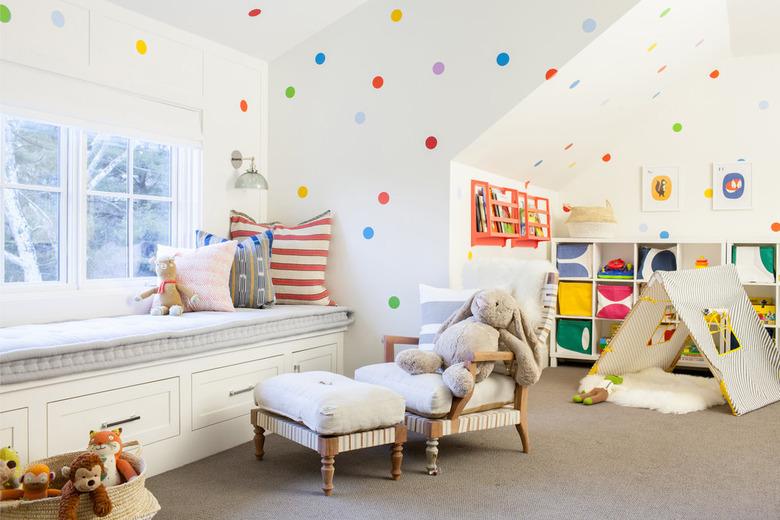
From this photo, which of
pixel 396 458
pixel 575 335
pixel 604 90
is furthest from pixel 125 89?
pixel 575 335

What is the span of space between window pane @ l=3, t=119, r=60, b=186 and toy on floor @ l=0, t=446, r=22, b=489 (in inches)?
54.1

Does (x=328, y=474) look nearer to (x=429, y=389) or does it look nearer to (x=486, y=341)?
(x=429, y=389)

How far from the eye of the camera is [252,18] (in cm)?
365

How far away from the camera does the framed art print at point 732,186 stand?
16.4 ft

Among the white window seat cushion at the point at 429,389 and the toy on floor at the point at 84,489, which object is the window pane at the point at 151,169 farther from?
the toy on floor at the point at 84,489

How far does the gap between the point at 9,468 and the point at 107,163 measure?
5.67 feet

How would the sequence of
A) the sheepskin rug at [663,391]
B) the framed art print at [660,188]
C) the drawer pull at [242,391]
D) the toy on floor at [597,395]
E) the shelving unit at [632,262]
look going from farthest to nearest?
the framed art print at [660,188], the shelving unit at [632,262], the toy on floor at [597,395], the sheepskin rug at [663,391], the drawer pull at [242,391]

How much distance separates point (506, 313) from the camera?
287cm

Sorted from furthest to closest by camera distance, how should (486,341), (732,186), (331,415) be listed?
(732,186), (486,341), (331,415)

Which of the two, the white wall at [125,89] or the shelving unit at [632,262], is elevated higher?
the white wall at [125,89]

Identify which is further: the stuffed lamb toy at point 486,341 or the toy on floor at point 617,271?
the toy on floor at point 617,271

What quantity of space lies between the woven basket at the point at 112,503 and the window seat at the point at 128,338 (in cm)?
32

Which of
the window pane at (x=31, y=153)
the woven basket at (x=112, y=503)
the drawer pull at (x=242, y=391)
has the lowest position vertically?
the woven basket at (x=112, y=503)

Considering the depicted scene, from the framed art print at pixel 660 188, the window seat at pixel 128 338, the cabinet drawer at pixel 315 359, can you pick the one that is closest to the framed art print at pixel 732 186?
the framed art print at pixel 660 188
